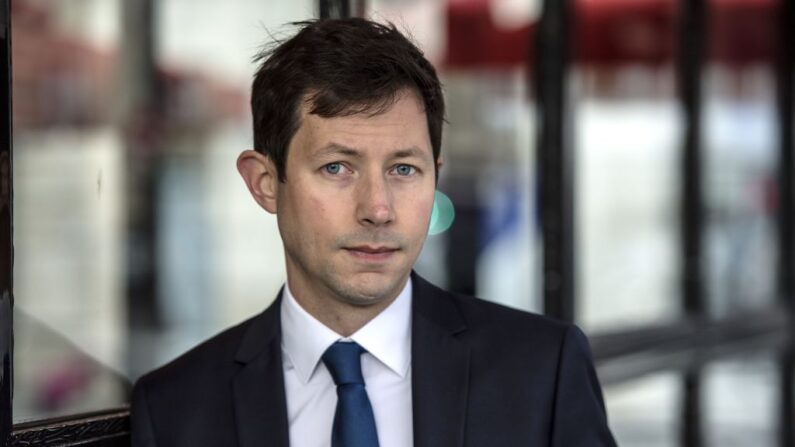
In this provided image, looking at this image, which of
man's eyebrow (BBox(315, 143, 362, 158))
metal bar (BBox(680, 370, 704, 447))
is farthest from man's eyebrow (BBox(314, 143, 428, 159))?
metal bar (BBox(680, 370, 704, 447))

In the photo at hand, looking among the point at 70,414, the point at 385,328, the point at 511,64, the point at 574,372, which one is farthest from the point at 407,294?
the point at 511,64

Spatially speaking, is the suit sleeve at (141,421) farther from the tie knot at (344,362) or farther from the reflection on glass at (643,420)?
the reflection on glass at (643,420)

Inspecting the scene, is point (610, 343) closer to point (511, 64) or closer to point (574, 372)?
point (574, 372)

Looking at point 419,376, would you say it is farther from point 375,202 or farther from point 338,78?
point 338,78

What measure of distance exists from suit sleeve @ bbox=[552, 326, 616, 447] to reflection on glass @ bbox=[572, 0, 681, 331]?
7.74 feet

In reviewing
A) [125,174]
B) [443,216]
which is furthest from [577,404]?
[125,174]

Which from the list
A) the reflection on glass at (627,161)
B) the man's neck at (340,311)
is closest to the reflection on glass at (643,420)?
the reflection on glass at (627,161)

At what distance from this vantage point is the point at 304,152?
1.78 metres

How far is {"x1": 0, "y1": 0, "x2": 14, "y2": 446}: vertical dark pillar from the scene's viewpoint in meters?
1.83

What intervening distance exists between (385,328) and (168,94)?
5.94m

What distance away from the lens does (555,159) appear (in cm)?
350

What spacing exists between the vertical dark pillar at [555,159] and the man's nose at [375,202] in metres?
1.79

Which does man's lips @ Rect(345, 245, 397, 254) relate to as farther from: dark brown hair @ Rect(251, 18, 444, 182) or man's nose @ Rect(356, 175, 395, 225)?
dark brown hair @ Rect(251, 18, 444, 182)

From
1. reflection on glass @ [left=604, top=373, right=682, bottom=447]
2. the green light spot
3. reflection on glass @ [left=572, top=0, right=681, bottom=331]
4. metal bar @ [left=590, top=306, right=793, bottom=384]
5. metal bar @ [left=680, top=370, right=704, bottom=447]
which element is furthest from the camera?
the green light spot
